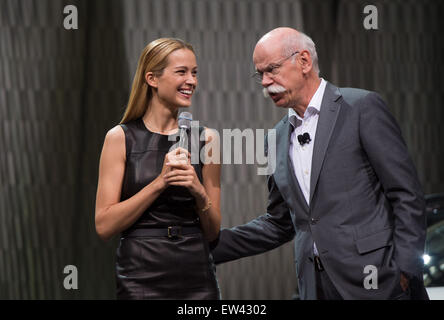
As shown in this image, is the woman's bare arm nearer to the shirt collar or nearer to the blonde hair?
the blonde hair

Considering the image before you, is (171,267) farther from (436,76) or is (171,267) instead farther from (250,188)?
(436,76)

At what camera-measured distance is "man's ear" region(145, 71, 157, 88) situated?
167 cm

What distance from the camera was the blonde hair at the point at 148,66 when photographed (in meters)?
1.64

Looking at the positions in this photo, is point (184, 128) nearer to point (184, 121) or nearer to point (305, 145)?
point (184, 121)

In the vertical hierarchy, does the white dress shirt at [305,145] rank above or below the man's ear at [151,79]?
below

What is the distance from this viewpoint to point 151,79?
5.50 ft

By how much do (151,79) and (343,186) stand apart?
65 cm

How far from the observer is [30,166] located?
3537mm

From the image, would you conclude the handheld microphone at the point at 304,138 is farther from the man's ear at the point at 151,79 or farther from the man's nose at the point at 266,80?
the man's ear at the point at 151,79

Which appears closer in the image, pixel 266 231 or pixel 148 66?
pixel 148 66

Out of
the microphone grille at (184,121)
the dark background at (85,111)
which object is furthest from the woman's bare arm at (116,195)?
the dark background at (85,111)

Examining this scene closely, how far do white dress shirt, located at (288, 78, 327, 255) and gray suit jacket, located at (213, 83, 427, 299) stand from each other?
0.02 m

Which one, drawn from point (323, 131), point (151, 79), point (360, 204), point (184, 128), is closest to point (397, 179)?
Result: point (360, 204)
